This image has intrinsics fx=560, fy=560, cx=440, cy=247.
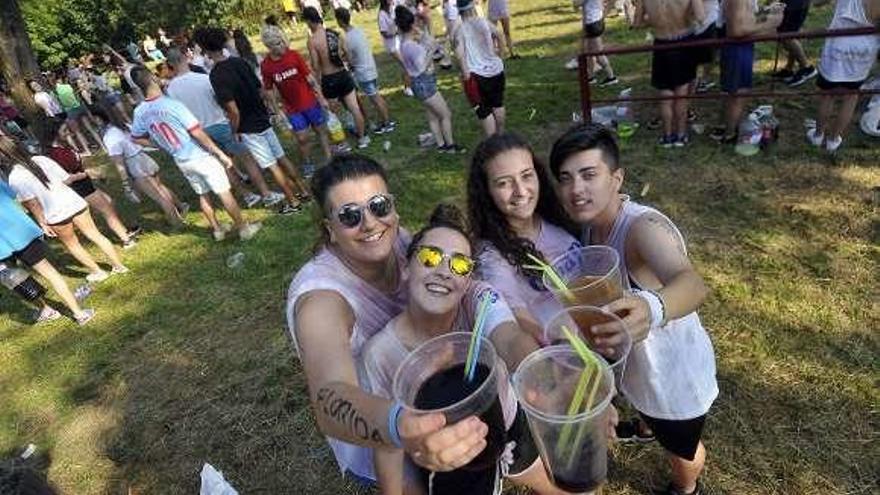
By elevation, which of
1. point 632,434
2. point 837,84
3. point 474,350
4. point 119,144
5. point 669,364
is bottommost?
point 632,434

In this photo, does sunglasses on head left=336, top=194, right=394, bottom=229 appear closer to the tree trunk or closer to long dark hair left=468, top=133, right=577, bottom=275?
long dark hair left=468, top=133, right=577, bottom=275

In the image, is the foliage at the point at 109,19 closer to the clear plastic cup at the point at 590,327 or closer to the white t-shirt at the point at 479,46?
the white t-shirt at the point at 479,46

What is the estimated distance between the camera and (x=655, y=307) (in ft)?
5.67

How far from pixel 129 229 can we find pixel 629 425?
742 centimetres

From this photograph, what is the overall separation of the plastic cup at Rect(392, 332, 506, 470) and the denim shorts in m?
6.15

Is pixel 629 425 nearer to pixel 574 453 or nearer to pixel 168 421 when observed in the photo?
pixel 574 453

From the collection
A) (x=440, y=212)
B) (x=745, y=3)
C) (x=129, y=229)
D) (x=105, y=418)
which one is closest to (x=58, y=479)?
(x=105, y=418)

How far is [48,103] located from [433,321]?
13.7 metres

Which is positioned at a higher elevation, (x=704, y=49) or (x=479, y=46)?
(x=479, y=46)

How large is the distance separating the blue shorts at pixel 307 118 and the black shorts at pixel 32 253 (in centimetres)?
328

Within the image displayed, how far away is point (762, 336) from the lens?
3.78 meters

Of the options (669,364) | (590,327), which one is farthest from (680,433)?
(590,327)

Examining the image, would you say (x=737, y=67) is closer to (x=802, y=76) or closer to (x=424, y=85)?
(x=802, y=76)

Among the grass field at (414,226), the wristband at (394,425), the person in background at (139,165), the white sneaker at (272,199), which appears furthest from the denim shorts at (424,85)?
the wristband at (394,425)
